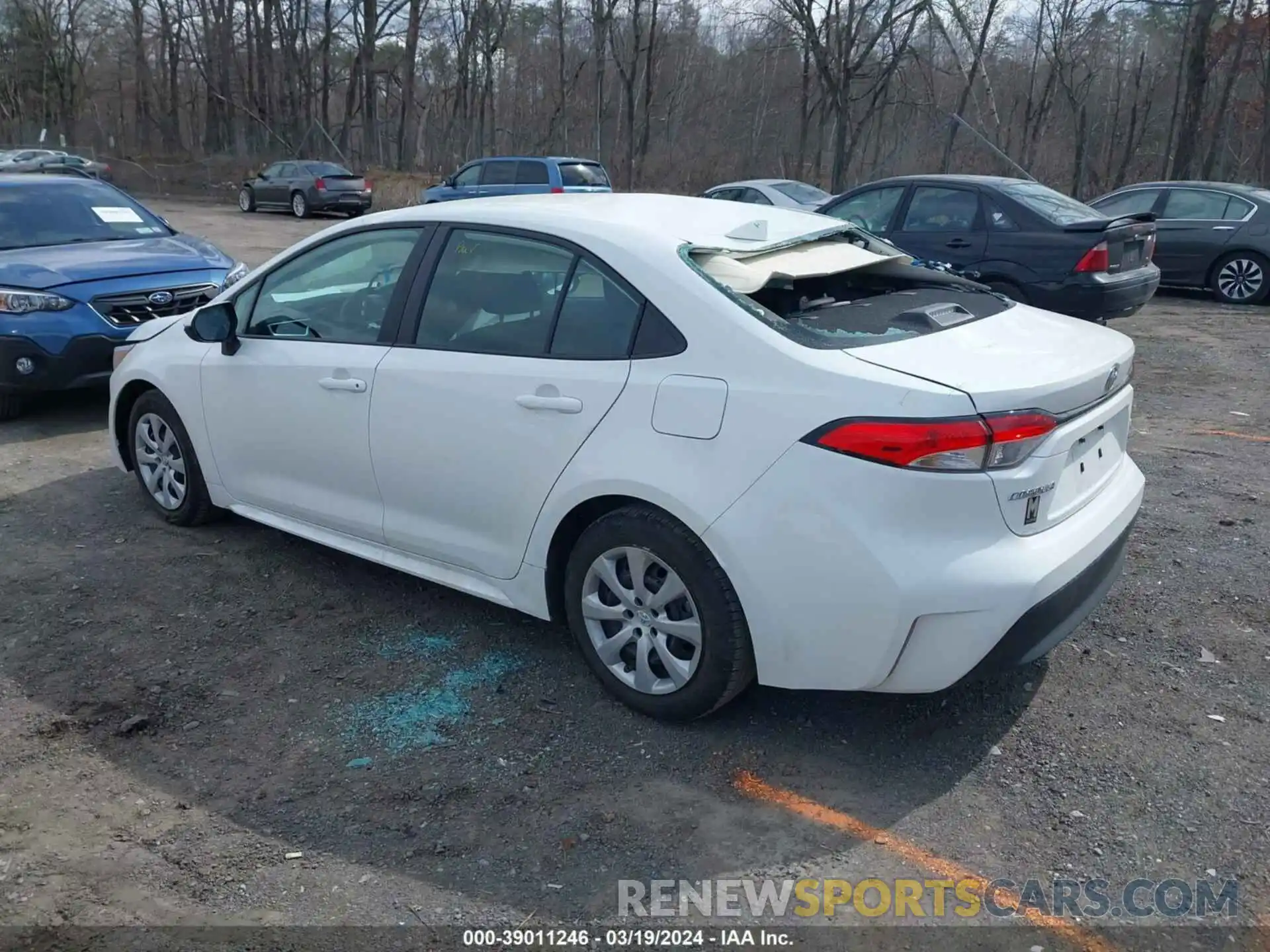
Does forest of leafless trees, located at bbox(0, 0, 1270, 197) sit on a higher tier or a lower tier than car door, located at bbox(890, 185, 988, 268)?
higher

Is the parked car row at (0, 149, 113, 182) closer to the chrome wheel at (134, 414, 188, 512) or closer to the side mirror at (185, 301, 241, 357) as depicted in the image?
the chrome wheel at (134, 414, 188, 512)

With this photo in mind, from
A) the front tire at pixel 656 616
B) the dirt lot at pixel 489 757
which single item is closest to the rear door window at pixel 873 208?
the dirt lot at pixel 489 757

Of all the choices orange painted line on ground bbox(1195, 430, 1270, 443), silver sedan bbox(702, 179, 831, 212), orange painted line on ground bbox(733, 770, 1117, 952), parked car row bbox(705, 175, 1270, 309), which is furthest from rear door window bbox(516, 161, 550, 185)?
orange painted line on ground bbox(733, 770, 1117, 952)

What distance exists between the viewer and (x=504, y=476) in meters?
3.71

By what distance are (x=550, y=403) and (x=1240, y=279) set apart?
12.4 meters

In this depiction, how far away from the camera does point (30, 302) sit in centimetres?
701

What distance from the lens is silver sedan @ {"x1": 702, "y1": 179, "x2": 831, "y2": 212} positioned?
693 inches

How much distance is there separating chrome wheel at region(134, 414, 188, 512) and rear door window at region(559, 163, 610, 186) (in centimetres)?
1641

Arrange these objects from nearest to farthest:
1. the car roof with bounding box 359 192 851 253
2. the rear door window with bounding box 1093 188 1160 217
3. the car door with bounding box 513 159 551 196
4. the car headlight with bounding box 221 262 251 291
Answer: the car roof with bounding box 359 192 851 253 < the car headlight with bounding box 221 262 251 291 < the rear door window with bounding box 1093 188 1160 217 < the car door with bounding box 513 159 551 196

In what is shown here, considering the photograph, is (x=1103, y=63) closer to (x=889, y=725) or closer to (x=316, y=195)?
(x=316, y=195)

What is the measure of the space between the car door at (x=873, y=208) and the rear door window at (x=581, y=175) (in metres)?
10.6

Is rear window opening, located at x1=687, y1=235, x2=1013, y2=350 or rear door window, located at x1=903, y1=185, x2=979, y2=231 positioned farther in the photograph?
rear door window, located at x1=903, y1=185, x2=979, y2=231

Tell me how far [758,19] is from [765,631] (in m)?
35.4

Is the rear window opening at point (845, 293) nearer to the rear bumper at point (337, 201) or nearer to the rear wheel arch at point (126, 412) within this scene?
the rear wheel arch at point (126, 412)
